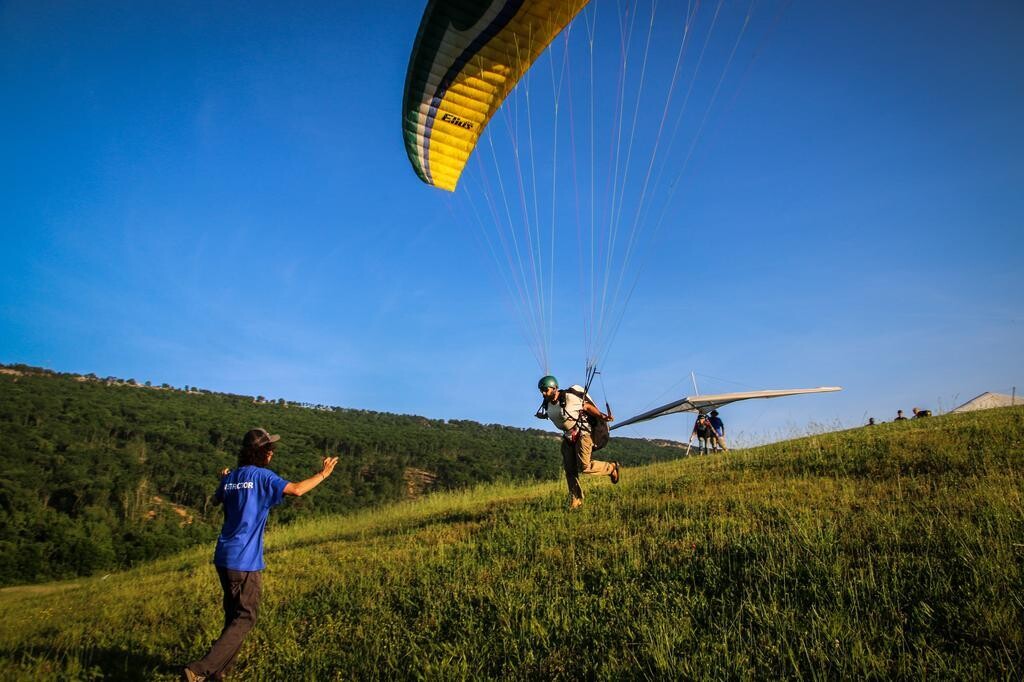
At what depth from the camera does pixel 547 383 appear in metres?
7.93

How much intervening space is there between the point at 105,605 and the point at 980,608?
10.9 m

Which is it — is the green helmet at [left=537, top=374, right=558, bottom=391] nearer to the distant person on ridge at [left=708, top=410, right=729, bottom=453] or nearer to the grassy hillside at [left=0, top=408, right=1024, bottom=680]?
the grassy hillside at [left=0, top=408, right=1024, bottom=680]

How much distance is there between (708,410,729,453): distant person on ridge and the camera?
770 inches

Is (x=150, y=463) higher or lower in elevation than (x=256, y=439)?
higher

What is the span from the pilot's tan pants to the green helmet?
2.60 ft

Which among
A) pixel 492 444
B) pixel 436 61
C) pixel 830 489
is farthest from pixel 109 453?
pixel 830 489

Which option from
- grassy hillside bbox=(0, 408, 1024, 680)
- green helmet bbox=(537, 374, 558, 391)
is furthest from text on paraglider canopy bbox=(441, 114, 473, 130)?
grassy hillside bbox=(0, 408, 1024, 680)

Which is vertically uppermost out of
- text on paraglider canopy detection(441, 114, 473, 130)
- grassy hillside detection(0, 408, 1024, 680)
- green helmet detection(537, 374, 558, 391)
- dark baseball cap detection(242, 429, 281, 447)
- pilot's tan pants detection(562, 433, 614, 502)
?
text on paraglider canopy detection(441, 114, 473, 130)

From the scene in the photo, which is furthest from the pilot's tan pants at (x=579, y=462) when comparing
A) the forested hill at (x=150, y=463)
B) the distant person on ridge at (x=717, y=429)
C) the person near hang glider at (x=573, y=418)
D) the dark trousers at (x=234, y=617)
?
the forested hill at (x=150, y=463)

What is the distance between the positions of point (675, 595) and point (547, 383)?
13.9ft

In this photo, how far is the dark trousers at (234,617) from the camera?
395cm

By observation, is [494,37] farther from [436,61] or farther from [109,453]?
[109,453]

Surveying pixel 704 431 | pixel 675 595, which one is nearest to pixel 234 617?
pixel 675 595

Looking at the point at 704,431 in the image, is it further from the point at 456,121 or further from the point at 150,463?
the point at 150,463
